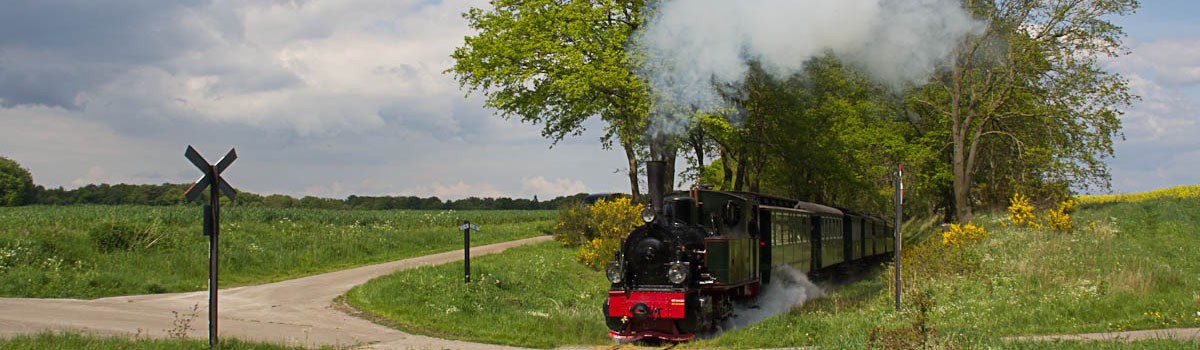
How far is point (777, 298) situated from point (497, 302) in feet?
18.6

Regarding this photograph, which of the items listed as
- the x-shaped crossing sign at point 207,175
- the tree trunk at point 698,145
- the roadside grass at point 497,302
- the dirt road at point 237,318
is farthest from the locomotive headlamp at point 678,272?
the tree trunk at point 698,145

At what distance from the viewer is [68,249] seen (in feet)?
72.9

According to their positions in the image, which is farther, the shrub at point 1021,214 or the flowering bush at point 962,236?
the shrub at point 1021,214

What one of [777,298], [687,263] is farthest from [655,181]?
[777,298]

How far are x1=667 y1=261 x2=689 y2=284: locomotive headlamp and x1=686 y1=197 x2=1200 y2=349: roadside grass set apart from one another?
101 cm

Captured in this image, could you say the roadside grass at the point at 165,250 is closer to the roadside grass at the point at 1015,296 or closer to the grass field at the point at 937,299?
the grass field at the point at 937,299

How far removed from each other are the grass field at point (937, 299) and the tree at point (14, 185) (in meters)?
61.0

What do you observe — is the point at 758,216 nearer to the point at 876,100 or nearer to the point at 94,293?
the point at 94,293

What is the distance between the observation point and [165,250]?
2433cm

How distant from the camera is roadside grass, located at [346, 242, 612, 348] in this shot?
14.9 metres

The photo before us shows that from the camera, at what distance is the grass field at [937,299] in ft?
42.9

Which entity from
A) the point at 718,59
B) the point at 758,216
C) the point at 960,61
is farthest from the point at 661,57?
the point at 960,61

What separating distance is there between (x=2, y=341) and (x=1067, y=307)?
15.5 metres

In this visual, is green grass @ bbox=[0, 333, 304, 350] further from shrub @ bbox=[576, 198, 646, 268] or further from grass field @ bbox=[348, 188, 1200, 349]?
shrub @ bbox=[576, 198, 646, 268]
